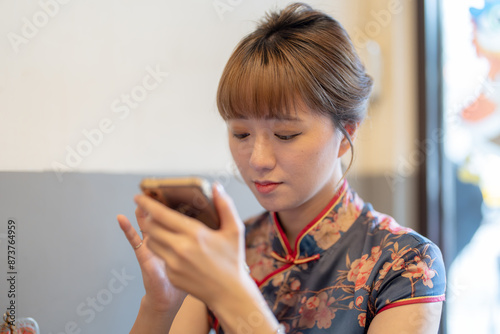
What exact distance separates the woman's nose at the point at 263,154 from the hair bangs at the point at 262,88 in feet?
0.16

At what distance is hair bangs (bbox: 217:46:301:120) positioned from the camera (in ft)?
3.01

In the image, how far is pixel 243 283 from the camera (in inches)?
26.3

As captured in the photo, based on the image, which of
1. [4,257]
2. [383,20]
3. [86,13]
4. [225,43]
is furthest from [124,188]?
[383,20]

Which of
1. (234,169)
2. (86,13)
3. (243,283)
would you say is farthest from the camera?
(234,169)

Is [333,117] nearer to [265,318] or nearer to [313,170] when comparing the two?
[313,170]

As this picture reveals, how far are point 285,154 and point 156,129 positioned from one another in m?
0.43

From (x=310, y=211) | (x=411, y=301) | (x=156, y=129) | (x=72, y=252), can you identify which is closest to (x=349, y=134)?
(x=310, y=211)

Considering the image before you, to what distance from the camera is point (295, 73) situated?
0.93 m

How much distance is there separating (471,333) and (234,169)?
4.20ft

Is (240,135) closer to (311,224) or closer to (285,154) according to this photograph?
(285,154)

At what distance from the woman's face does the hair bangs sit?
18mm

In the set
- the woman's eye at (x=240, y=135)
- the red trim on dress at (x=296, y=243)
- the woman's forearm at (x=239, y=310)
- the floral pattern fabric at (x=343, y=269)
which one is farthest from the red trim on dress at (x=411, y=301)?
the woman's eye at (x=240, y=135)

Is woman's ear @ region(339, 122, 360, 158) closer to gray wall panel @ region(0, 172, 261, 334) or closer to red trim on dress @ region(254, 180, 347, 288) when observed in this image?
red trim on dress @ region(254, 180, 347, 288)

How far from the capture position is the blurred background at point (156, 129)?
99 cm
